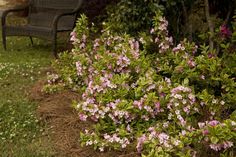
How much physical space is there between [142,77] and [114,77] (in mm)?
270

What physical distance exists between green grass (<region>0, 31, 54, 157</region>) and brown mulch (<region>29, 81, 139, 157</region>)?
93mm

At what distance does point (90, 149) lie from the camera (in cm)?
429

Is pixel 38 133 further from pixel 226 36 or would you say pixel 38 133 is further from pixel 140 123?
pixel 226 36

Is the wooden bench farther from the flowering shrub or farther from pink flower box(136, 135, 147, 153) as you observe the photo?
pink flower box(136, 135, 147, 153)

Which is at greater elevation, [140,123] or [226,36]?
[226,36]

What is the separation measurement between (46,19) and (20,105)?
13.0 feet

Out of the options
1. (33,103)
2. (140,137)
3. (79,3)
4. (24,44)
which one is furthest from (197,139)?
(24,44)

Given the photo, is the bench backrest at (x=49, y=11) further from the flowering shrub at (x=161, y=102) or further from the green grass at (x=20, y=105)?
the flowering shrub at (x=161, y=102)

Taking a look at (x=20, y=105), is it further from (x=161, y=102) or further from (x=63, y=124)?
(x=161, y=102)

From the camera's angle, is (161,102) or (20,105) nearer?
(161,102)

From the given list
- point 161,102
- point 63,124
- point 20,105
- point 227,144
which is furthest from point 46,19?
point 227,144

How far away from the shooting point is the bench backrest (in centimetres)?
887

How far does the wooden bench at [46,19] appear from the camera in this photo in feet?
27.1

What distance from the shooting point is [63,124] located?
4906 mm
